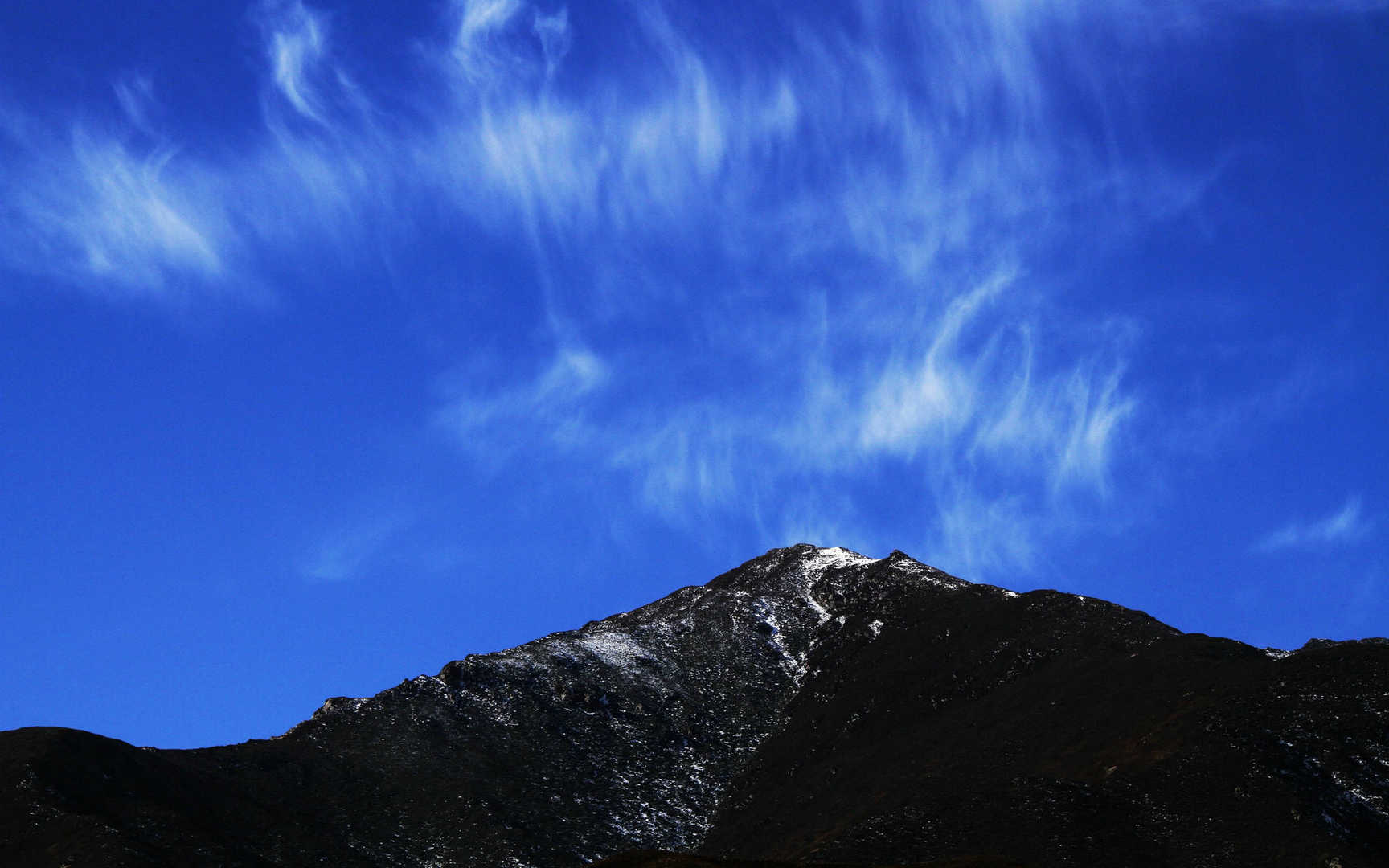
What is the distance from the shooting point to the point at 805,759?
105 m

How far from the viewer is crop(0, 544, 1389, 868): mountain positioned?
7369 centimetres

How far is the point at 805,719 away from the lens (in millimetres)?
113625

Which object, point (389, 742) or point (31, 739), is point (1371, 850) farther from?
point (31, 739)

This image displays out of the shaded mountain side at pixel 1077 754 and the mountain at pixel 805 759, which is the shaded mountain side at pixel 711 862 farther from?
the shaded mountain side at pixel 1077 754

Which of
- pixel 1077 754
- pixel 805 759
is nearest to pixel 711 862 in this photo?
pixel 1077 754

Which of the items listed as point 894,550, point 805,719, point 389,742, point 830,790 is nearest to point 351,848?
point 389,742

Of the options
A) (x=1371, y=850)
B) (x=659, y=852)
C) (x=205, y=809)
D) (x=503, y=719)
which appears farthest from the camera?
(x=503, y=719)

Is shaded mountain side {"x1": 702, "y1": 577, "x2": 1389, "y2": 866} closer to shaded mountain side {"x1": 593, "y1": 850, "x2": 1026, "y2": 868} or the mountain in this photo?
the mountain

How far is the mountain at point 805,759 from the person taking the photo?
73688mm

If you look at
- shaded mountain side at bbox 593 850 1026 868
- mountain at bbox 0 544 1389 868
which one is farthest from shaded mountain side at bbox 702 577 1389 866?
shaded mountain side at bbox 593 850 1026 868

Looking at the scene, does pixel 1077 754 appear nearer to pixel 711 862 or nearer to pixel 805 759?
pixel 805 759

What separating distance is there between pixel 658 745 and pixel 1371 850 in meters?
60.0

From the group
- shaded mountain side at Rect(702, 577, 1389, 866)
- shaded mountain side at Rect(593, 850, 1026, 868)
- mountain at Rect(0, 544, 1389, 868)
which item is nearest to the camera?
shaded mountain side at Rect(593, 850, 1026, 868)

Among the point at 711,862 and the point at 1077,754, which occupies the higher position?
the point at 1077,754
